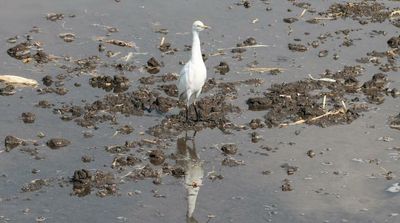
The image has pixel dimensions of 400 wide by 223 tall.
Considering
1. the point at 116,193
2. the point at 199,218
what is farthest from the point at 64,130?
the point at 199,218

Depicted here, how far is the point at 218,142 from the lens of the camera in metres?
14.3

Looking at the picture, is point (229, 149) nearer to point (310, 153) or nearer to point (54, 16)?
point (310, 153)

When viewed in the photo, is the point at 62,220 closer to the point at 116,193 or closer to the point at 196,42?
the point at 116,193

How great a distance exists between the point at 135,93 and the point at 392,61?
5.09 m

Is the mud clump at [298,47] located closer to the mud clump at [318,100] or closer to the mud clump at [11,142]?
the mud clump at [318,100]

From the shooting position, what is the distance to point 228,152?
13.9 meters

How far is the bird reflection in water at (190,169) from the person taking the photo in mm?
12555

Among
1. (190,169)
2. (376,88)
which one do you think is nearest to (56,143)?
(190,169)

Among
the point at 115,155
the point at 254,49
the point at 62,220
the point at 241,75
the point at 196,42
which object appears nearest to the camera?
the point at 62,220

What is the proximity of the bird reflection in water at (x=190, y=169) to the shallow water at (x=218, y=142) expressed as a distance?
8 cm

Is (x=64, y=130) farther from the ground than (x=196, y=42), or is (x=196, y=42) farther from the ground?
(x=196, y=42)

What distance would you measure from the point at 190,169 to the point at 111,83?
3.29 meters

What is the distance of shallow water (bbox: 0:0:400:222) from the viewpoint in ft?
40.9

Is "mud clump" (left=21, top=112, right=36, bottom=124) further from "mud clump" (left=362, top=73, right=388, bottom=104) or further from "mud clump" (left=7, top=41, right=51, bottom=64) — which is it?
"mud clump" (left=362, top=73, right=388, bottom=104)
